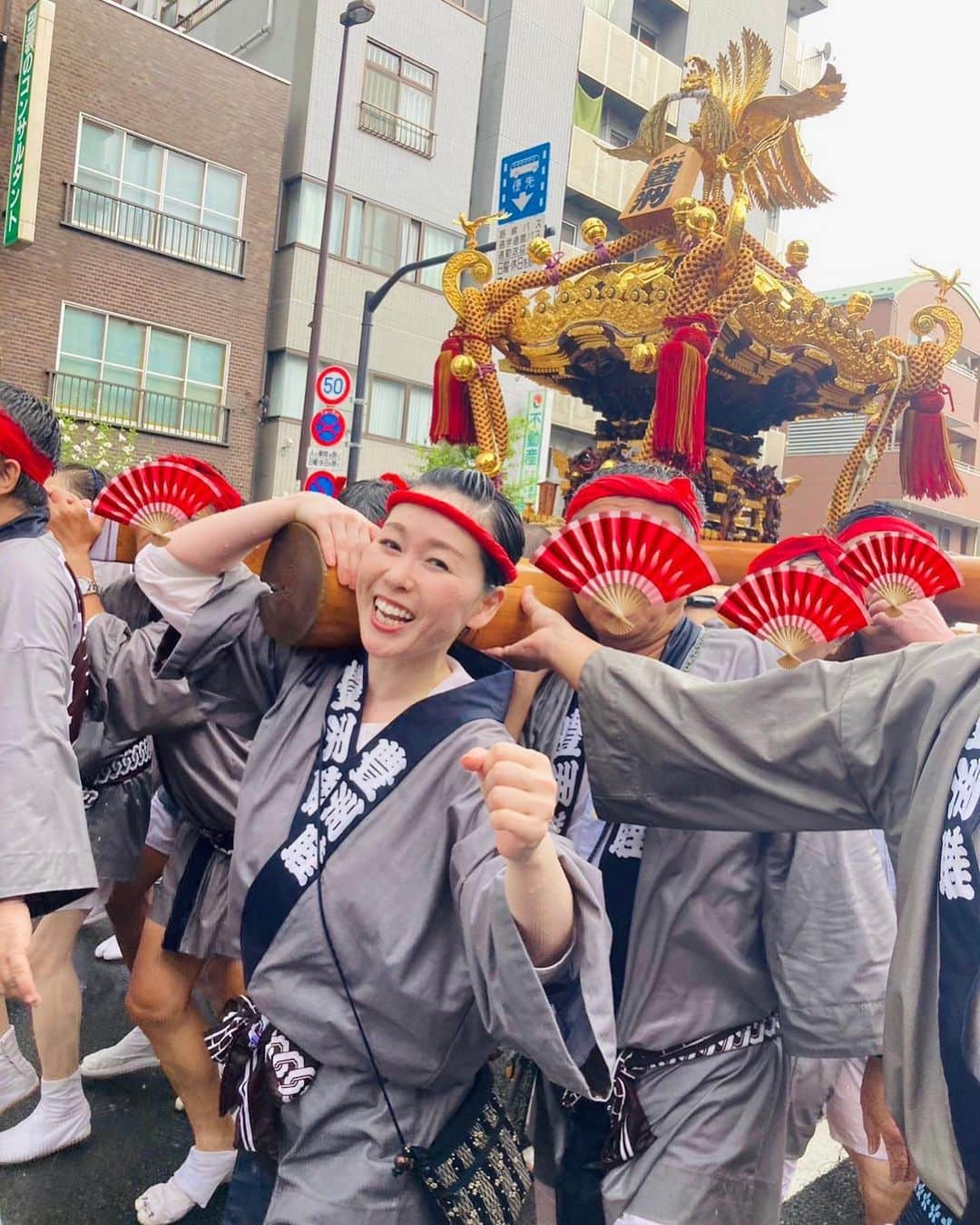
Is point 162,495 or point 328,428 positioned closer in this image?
point 162,495

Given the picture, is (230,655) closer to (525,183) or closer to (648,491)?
(648,491)

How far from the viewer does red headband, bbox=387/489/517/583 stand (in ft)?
5.66

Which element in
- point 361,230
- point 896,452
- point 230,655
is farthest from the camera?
point 896,452

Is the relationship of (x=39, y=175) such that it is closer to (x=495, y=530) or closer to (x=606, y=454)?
(x=606, y=454)

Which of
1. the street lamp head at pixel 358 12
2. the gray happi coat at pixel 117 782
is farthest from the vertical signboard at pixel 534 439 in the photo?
the gray happi coat at pixel 117 782

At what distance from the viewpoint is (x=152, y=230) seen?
1605cm

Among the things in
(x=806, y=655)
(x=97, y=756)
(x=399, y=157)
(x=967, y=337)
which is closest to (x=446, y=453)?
(x=399, y=157)

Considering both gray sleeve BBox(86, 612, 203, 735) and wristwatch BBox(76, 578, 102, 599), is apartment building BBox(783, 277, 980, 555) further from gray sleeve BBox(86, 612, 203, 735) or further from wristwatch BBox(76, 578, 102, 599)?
gray sleeve BBox(86, 612, 203, 735)

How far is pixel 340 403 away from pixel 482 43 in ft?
47.6

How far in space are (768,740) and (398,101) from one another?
19.6 m

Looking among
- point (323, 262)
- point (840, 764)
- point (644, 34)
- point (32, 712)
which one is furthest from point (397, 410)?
point (840, 764)

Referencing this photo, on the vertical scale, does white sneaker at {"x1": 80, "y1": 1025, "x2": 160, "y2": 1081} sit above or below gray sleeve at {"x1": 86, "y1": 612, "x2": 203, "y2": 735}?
below

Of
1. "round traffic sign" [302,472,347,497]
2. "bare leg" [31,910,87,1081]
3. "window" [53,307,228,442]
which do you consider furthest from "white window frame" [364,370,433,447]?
"bare leg" [31,910,87,1081]

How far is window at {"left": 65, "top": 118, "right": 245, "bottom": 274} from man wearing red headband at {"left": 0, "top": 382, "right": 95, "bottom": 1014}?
14.9 meters
